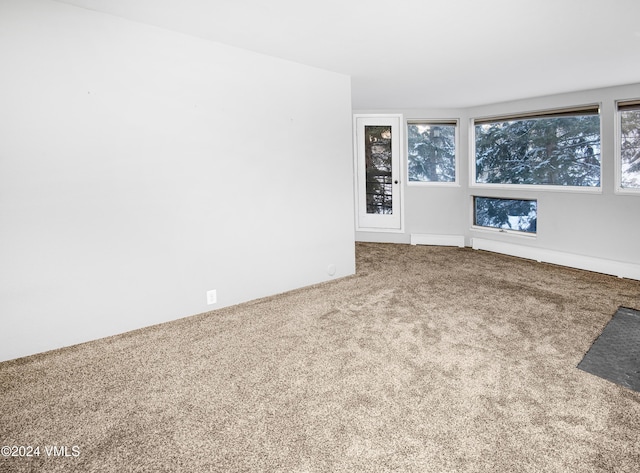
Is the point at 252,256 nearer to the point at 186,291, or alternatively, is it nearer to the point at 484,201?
the point at 186,291

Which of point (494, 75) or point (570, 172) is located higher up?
point (494, 75)

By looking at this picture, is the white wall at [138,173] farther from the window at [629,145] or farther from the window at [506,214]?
the window at [629,145]

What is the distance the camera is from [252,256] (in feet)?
12.6

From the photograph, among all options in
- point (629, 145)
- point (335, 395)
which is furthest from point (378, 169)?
point (335, 395)

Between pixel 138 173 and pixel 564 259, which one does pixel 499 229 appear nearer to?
pixel 564 259

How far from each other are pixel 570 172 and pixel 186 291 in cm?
518

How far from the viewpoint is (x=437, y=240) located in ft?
21.9

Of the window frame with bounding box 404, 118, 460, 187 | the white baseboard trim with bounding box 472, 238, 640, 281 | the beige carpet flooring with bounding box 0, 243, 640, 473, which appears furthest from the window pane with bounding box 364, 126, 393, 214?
the beige carpet flooring with bounding box 0, 243, 640, 473

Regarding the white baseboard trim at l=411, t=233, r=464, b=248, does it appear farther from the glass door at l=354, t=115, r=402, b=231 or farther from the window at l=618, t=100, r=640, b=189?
the window at l=618, t=100, r=640, b=189

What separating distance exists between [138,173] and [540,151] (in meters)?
5.38

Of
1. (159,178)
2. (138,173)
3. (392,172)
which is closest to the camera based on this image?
(138,173)

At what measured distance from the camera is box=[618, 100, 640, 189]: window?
4.74 meters

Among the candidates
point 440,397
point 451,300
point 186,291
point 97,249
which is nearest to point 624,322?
point 451,300

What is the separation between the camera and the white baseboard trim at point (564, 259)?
4699 mm
